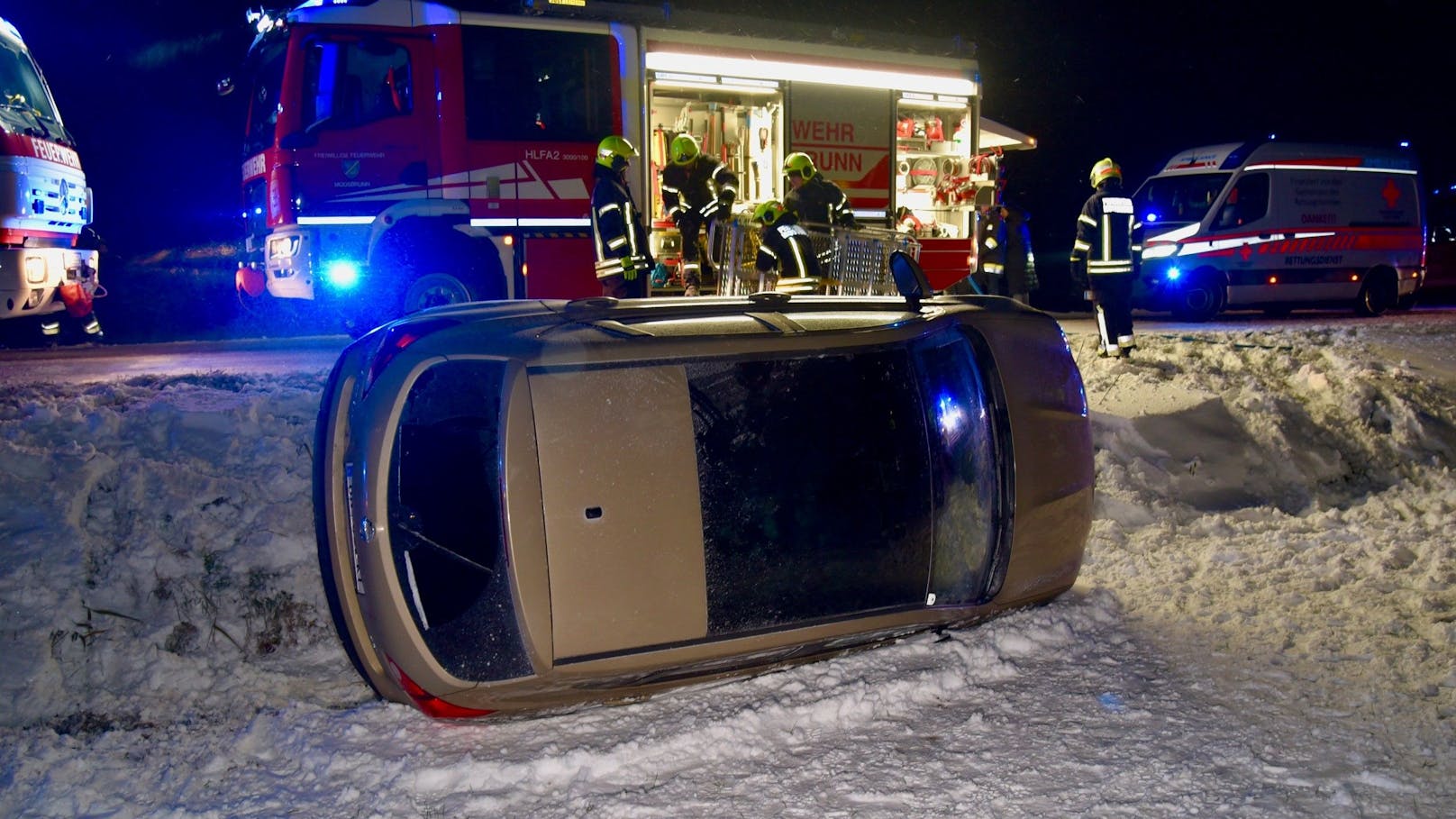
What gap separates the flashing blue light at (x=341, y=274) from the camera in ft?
31.5

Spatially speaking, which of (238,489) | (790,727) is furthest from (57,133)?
(790,727)

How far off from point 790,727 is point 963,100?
1156cm

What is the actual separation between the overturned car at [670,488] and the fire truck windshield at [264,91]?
6.71 metres

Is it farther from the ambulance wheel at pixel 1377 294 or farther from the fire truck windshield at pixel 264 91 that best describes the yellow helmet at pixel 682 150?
the ambulance wheel at pixel 1377 294

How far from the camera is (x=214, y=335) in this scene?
15727 mm

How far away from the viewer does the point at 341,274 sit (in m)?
9.64

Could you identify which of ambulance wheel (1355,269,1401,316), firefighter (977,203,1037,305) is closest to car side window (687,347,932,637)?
firefighter (977,203,1037,305)

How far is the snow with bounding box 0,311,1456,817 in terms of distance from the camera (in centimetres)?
327

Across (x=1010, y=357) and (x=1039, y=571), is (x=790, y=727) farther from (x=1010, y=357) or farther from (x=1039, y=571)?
(x=1010, y=357)

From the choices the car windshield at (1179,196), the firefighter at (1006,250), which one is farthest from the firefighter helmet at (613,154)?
the car windshield at (1179,196)

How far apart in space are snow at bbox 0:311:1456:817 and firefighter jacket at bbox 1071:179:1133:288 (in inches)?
172

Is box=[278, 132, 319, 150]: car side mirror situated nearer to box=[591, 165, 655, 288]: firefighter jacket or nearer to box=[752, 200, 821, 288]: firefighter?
box=[591, 165, 655, 288]: firefighter jacket

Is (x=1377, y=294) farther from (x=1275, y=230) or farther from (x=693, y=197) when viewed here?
(x=693, y=197)

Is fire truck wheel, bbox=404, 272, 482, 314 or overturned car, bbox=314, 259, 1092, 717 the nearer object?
overturned car, bbox=314, 259, 1092, 717
